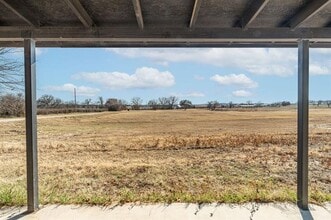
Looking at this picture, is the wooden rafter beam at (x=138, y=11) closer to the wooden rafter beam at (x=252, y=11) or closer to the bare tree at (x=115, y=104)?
the wooden rafter beam at (x=252, y=11)

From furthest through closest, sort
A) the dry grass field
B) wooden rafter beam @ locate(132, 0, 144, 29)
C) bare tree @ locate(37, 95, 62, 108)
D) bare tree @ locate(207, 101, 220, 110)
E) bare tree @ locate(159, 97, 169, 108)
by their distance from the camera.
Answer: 1. bare tree @ locate(159, 97, 169, 108)
2. bare tree @ locate(207, 101, 220, 110)
3. bare tree @ locate(37, 95, 62, 108)
4. the dry grass field
5. wooden rafter beam @ locate(132, 0, 144, 29)

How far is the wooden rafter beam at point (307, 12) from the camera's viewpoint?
267cm

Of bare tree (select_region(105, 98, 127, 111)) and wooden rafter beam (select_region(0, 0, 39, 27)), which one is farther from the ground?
wooden rafter beam (select_region(0, 0, 39, 27))

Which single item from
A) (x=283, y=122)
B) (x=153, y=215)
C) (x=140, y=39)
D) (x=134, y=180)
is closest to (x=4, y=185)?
(x=134, y=180)

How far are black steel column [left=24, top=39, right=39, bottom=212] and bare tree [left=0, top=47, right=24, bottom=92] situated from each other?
5.77ft

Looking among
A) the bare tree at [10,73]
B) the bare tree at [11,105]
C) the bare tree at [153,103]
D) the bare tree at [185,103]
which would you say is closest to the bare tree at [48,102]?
the bare tree at [11,105]

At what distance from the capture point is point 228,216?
10.9ft

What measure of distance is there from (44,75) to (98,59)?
3.89 feet

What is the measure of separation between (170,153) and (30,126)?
3.46m

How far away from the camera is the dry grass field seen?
4902mm

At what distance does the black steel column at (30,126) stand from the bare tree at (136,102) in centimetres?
268

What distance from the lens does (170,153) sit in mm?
6457

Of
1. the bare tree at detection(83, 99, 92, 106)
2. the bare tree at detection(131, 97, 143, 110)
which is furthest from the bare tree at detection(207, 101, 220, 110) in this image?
the bare tree at detection(83, 99, 92, 106)

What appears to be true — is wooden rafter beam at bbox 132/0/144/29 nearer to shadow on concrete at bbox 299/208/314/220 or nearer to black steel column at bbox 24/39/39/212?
black steel column at bbox 24/39/39/212
